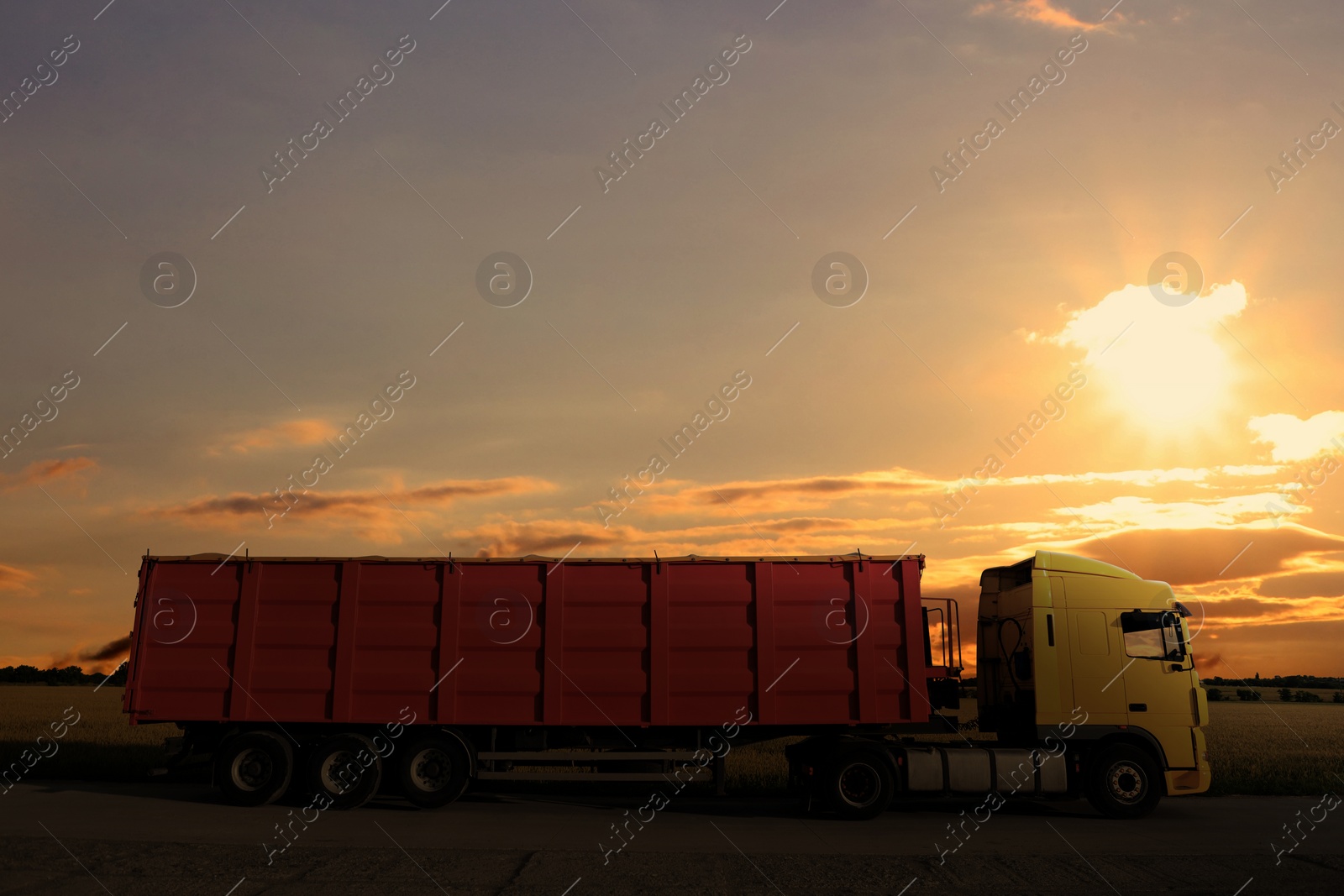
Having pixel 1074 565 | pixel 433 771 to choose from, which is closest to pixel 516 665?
pixel 433 771

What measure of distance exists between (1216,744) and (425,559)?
2352cm

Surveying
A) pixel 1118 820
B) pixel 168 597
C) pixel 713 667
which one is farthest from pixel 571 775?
pixel 1118 820

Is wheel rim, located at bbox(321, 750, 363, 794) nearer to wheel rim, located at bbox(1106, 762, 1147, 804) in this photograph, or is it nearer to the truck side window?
wheel rim, located at bbox(1106, 762, 1147, 804)

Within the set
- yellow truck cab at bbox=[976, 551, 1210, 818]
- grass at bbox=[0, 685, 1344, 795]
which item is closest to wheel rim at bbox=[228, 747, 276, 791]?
grass at bbox=[0, 685, 1344, 795]

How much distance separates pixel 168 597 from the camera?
14688 millimetres

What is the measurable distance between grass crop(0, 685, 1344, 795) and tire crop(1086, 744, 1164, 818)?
6.17 feet

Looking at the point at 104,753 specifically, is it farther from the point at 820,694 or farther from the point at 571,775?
the point at 820,694

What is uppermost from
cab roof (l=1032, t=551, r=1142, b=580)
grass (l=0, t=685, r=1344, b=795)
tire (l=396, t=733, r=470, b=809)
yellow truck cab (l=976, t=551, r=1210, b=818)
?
cab roof (l=1032, t=551, r=1142, b=580)

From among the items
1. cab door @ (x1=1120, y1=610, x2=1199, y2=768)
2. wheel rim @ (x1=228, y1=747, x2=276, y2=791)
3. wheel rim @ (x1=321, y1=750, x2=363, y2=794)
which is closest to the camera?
cab door @ (x1=1120, y1=610, x2=1199, y2=768)

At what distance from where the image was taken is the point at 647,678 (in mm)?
14078

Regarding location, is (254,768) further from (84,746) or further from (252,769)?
(84,746)

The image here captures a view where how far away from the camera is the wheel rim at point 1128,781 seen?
543 inches

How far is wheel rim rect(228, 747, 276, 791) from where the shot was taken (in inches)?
554

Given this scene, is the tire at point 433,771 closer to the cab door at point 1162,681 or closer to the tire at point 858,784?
the tire at point 858,784
